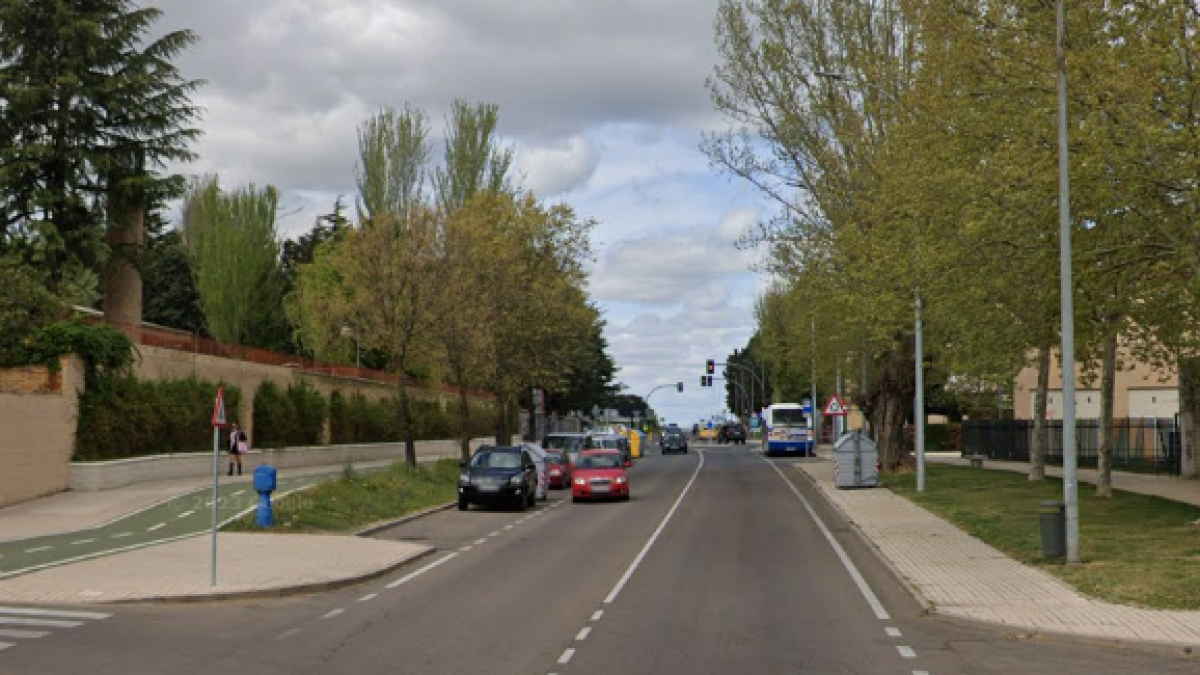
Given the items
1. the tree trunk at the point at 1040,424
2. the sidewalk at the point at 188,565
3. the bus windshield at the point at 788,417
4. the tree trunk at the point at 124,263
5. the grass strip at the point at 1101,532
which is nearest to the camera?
the sidewalk at the point at 188,565

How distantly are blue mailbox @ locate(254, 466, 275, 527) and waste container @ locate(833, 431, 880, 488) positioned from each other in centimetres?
2057

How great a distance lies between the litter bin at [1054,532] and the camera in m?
18.7

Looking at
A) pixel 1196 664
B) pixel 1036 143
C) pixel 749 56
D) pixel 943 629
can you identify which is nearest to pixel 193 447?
pixel 749 56

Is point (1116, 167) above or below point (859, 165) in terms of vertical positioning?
below

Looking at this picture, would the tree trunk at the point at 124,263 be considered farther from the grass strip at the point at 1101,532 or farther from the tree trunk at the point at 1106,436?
the tree trunk at the point at 1106,436

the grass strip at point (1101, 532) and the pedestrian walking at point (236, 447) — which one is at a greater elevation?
the pedestrian walking at point (236, 447)

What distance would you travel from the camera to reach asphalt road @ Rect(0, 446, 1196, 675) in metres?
11.0

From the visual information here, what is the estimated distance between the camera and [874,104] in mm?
34625

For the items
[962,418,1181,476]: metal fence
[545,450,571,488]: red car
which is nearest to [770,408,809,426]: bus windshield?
[962,418,1181,476]: metal fence

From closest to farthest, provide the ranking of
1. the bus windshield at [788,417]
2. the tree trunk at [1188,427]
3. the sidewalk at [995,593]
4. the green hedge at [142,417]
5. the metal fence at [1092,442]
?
the sidewalk at [995,593], the green hedge at [142,417], the tree trunk at [1188,427], the metal fence at [1092,442], the bus windshield at [788,417]

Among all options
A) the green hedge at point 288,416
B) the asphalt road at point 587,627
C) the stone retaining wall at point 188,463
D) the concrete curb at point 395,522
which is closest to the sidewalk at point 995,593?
the asphalt road at point 587,627

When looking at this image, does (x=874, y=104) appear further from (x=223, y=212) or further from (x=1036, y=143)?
(x=223, y=212)

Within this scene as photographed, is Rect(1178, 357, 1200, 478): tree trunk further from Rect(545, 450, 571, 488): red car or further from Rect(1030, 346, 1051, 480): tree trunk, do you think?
Rect(545, 450, 571, 488): red car

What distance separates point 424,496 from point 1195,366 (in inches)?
744
